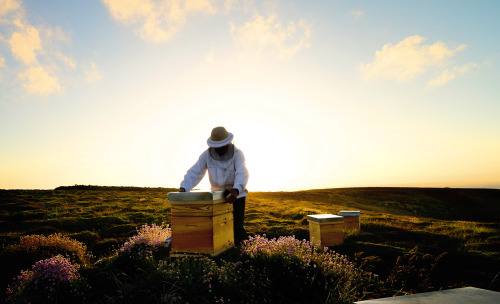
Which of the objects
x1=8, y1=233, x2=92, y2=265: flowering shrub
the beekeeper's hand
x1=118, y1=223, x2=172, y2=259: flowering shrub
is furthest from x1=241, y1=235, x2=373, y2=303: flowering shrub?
x1=8, y1=233, x2=92, y2=265: flowering shrub

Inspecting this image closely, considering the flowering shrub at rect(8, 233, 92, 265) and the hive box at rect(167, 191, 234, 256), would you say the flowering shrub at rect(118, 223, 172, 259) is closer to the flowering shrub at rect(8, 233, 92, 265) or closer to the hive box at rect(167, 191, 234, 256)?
the hive box at rect(167, 191, 234, 256)

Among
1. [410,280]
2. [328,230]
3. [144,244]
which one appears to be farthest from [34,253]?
[410,280]

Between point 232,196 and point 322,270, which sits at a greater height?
point 232,196

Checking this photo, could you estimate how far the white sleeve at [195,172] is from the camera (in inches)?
293

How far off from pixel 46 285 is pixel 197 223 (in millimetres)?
2775

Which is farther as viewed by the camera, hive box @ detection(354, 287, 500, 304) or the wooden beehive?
the wooden beehive

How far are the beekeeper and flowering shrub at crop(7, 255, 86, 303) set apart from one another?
2.84 m

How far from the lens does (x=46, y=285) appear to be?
16.4 feet

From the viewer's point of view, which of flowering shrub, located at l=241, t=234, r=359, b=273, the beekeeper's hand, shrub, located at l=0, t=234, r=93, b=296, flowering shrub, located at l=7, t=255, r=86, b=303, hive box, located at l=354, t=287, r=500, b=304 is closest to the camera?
hive box, located at l=354, t=287, r=500, b=304

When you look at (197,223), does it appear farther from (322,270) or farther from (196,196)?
(322,270)

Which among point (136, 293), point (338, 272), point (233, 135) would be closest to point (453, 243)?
point (338, 272)

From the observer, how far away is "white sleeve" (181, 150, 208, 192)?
744 centimetres

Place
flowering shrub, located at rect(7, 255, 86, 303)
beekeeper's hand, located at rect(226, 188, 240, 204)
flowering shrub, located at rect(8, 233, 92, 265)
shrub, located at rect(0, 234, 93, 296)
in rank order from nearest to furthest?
flowering shrub, located at rect(7, 255, 86, 303), beekeeper's hand, located at rect(226, 188, 240, 204), shrub, located at rect(0, 234, 93, 296), flowering shrub, located at rect(8, 233, 92, 265)

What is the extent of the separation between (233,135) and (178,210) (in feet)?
7.08
